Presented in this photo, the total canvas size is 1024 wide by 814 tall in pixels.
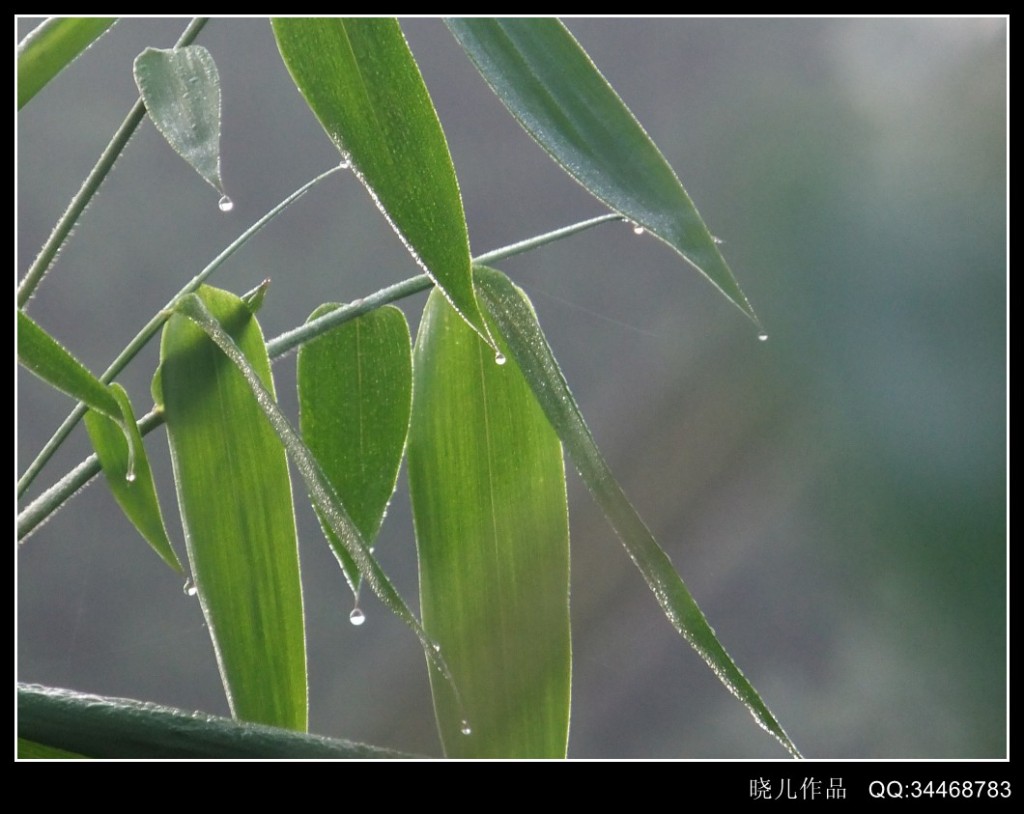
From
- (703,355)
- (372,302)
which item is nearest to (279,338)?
(372,302)

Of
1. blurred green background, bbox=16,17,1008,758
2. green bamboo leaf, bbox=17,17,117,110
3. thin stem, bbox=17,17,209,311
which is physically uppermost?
green bamboo leaf, bbox=17,17,117,110

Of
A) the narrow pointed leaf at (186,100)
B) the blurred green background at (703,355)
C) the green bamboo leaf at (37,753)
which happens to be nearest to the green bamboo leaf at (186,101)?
the narrow pointed leaf at (186,100)

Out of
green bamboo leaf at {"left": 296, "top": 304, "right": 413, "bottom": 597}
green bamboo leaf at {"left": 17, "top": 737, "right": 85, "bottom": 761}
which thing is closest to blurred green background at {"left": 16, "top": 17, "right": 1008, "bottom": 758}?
green bamboo leaf at {"left": 296, "top": 304, "right": 413, "bottom": 597}

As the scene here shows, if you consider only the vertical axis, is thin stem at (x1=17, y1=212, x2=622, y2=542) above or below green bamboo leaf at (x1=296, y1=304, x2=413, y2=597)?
above

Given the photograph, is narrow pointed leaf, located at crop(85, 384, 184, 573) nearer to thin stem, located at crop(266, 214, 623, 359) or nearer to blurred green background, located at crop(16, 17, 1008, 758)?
thin stem, located at crop(266, 214, 623, 359)

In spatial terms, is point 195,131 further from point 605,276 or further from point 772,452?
point 772,452

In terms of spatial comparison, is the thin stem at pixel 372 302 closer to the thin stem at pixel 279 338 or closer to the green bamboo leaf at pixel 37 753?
the thin stem at pixel 279 338

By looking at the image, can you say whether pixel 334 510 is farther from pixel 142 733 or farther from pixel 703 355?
pixel 703 355
